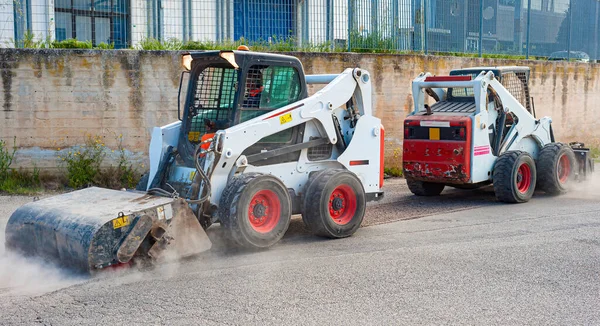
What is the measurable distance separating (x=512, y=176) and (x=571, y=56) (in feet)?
30.5

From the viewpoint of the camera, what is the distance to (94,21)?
48.3ft

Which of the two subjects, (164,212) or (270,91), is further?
(270,91)

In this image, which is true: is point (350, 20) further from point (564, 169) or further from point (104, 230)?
point (104, 230)

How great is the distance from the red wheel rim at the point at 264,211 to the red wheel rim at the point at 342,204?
0.79m

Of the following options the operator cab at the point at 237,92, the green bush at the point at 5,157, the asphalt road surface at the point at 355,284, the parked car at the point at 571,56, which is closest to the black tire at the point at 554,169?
the asphalt road surface at the point at 355,284

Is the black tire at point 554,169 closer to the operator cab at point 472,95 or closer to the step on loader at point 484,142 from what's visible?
the step on loader at point 484,142

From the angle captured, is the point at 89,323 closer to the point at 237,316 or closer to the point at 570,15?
the point at 237,316

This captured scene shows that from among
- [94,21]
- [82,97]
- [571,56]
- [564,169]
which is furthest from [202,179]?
[571,56]

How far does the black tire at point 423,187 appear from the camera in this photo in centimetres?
1125

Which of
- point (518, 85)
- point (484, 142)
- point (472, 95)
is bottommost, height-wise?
point (484, 142)

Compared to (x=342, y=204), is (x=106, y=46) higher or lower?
higher

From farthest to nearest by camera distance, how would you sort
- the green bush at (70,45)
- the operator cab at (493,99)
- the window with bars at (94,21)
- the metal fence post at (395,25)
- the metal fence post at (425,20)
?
1. the metal fence post at (425,20)
2. the metal fence post at (395,25)
3. the window with bars at (94,21)
4. the green bush at (70,45)
5. the operator cab at (493,99)

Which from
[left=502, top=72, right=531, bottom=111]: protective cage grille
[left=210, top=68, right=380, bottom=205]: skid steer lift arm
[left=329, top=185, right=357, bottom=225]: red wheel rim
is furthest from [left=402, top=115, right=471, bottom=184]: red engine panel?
[left=329, top=185, right=357, bottom=225]: red wheel rim

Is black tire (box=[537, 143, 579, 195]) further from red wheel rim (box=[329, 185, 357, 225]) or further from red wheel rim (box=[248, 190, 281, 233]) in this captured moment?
red wheel rim (box=[248, 190, 281, 233])
